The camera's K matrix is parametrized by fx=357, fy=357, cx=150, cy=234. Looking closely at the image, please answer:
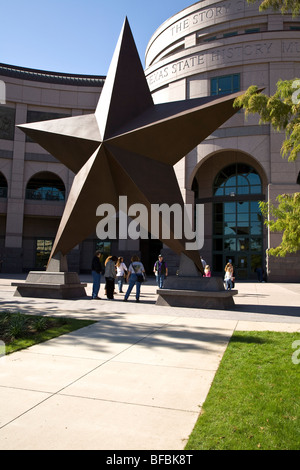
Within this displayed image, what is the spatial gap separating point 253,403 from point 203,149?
85.4 ft

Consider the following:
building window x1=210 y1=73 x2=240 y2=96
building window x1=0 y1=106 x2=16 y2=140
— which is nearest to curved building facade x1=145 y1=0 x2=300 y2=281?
building window x1=210 y1=73 x2=240 y2=96

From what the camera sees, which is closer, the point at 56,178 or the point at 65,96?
the point at 65,96

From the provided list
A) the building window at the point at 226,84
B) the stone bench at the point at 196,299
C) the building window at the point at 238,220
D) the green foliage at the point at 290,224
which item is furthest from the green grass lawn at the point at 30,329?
the building window at the point at 226,84

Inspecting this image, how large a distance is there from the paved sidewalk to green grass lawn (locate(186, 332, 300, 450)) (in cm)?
17

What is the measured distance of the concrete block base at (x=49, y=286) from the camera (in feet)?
39.3

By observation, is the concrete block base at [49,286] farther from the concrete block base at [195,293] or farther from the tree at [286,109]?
the tree at [286,109]

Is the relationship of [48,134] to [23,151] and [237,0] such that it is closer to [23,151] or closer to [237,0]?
[23,151]

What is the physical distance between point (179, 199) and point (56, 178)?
25.9 m

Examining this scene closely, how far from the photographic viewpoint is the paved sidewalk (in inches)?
119

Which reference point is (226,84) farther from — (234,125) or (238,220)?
(238,220)

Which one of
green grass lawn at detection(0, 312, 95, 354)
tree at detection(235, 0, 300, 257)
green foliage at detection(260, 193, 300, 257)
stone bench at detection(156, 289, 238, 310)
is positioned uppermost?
tree at detection(235, 0, 300, 257)

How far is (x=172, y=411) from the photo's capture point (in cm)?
355

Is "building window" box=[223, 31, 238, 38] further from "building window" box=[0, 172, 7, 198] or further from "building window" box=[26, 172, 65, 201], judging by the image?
"building window" box=[0, 172, 7, 198]

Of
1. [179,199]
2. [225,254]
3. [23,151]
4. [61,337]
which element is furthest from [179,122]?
[23,151]
